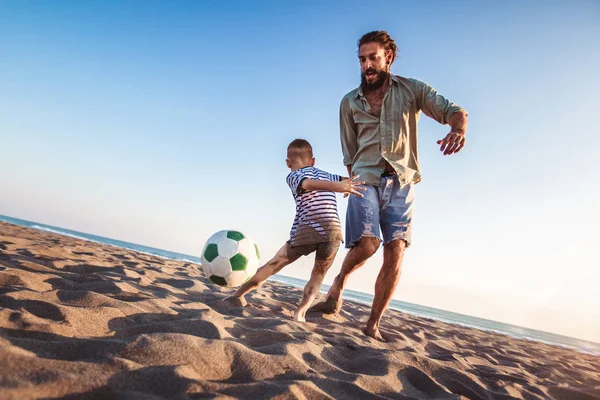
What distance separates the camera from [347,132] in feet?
11.8

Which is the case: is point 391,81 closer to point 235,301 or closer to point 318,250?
point 318,250

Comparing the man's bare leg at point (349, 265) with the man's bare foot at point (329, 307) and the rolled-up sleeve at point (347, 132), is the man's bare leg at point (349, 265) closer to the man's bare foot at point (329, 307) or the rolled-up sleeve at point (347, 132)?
the man's bare foot at point (329, 307)

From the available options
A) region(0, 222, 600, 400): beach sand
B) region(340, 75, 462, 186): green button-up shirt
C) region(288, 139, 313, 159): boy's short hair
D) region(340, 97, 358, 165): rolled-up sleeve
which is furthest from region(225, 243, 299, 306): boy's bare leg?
region(340, 97, 358, 165): rolled-up sleeve

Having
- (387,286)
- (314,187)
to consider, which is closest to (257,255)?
(314,187)

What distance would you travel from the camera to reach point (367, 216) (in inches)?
120

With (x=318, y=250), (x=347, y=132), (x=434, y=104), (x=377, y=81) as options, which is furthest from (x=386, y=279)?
(x=377, y=81)

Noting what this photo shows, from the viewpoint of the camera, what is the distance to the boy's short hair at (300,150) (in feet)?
10.9

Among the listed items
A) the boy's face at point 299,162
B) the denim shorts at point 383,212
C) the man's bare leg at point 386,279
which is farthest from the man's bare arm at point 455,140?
the boy's face at point 299,162

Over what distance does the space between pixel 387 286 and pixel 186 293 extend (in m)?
1.95

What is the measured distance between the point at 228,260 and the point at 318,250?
0.83m

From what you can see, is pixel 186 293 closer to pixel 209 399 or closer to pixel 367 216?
pixel 367 216

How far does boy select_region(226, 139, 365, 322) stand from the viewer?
3045 mm

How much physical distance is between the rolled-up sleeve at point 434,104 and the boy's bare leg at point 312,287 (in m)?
1.56

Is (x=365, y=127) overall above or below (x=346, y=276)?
above
